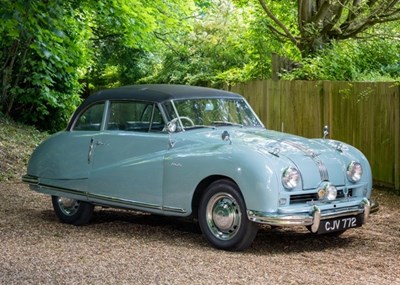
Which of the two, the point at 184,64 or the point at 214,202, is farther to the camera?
the point at 184,64

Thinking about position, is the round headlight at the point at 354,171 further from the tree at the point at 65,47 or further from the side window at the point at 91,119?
the tree at the point at 65,47

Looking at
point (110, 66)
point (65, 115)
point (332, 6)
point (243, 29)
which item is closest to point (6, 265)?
point (332, 6)

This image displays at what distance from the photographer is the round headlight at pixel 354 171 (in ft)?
27.2

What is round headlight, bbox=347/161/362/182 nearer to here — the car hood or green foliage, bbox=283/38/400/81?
the car hood

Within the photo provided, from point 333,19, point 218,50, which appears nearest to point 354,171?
point 333,19

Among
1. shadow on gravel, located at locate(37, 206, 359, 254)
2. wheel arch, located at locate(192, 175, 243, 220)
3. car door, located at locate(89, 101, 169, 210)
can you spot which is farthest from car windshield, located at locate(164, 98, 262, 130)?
shadow on gravel, located at locate(37, 206, 359, 254)

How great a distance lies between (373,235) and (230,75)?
365 inches

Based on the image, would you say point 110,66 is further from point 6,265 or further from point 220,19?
point 6,265

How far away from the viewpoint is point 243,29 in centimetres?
2242

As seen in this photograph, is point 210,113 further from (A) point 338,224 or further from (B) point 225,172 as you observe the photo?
(A) point 338,224

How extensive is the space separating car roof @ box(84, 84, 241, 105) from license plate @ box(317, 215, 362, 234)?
2.29 m

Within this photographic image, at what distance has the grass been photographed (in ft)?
49.9

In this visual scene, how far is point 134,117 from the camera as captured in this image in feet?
30.0

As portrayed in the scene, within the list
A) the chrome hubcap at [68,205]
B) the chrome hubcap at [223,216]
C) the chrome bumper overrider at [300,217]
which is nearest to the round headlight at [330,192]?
the chrome bumper overrider at [300,217]
